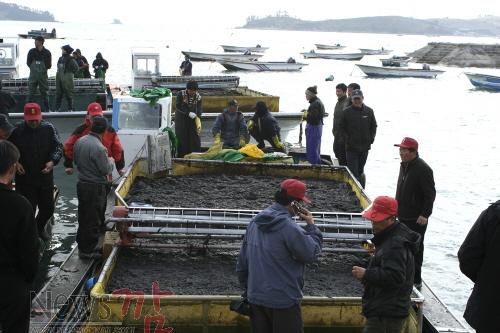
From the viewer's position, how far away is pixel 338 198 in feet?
26.8

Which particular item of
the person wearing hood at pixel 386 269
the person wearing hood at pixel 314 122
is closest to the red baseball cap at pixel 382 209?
the person wearing hood at pixel 386 269

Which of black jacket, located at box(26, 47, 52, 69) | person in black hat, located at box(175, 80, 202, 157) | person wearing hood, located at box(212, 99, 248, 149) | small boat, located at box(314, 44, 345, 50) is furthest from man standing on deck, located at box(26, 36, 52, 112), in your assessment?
small boat, located at box(314, 44, 345, 50)

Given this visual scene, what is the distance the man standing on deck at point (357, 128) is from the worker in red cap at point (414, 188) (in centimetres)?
324

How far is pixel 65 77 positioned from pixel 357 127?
8.12 m

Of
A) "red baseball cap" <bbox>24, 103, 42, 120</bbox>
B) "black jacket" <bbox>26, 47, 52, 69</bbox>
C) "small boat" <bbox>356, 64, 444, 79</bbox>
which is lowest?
"small boat" <bbox>356, 64, 444, 79</bbox>

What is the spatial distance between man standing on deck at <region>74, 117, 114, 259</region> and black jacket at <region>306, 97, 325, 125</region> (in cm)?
513

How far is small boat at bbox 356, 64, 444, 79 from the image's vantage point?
57.7 m

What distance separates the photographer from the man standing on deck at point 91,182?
7.13m

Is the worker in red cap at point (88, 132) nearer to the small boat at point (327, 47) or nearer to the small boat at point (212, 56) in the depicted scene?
the small boat at point (212, 56)

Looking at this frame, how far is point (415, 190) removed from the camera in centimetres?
677

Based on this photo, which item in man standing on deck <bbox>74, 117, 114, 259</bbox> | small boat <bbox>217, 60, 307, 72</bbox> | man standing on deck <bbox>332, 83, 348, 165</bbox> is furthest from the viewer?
small boat <bbox>217, 60, 307, 72</bbox>

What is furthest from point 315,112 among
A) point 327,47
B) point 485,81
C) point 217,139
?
point 327,47

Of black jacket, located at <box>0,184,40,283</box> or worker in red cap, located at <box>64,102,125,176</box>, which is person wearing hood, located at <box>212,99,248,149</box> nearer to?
worker in red cap, located at <box>64,102,125,176</box>

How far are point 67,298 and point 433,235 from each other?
315 inches
